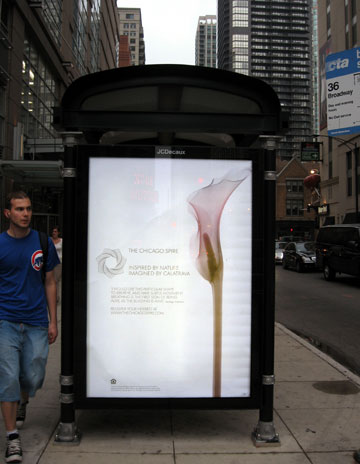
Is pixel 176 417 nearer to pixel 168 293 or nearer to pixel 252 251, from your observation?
pixel 168 293

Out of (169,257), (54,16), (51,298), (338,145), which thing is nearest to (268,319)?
(169,257)

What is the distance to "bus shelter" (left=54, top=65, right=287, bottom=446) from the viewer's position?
11.4 feet

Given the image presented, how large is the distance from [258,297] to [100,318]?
1.28 m

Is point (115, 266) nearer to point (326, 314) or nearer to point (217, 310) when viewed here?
point (217, 310)

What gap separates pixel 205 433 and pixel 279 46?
653 ft

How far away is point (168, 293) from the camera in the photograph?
3.54 metres

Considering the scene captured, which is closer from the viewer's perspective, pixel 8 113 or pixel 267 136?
pixel 267 136

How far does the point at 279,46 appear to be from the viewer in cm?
18188

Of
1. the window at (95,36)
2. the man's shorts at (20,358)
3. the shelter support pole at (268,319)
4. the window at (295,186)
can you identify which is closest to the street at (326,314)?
the shelter support pole at (268,319)

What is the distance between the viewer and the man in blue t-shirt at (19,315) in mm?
3215

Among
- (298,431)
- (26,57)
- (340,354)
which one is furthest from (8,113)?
(298,431)

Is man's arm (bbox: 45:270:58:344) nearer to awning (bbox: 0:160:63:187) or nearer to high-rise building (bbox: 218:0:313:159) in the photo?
awning (bbox: 0:160:63:187)

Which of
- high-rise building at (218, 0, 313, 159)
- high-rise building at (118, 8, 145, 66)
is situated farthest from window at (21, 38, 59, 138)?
high-rise building at (218, 0, 313, 159)

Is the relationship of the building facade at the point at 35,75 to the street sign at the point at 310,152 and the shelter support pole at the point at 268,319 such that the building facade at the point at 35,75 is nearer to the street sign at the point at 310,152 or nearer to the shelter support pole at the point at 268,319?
the shelter support pole at the point at 268,319
